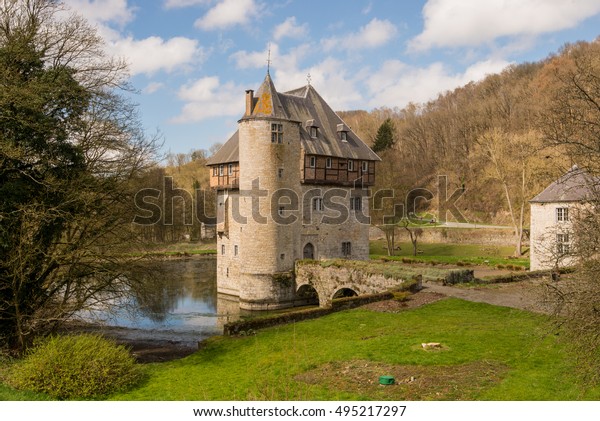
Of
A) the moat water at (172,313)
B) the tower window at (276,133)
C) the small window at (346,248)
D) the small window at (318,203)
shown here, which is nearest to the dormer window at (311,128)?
the tower window at (276,133)

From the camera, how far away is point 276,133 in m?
26.8

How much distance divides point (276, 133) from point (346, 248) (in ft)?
30.8

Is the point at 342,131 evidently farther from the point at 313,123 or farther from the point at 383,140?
the point at 383,140

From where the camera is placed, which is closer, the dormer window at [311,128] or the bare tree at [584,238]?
the bare tree at [584,238]

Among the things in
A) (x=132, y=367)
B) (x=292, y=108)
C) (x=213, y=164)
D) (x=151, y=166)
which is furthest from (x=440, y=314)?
(x=213, y=164)

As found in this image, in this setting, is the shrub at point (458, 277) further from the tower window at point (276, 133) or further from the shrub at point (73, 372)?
the shrub at point (73, 372)

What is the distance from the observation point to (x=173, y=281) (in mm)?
34062

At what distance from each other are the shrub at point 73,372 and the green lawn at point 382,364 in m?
0.52

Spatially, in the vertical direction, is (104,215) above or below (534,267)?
above

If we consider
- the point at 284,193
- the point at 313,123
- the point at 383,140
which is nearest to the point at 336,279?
the point at 284,193

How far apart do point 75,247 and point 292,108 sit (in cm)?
1804

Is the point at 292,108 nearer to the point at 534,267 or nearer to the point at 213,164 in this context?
the point at 213,164

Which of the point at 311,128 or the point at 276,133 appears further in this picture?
the point at 311,128

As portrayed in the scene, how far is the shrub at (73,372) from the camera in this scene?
10047mm
